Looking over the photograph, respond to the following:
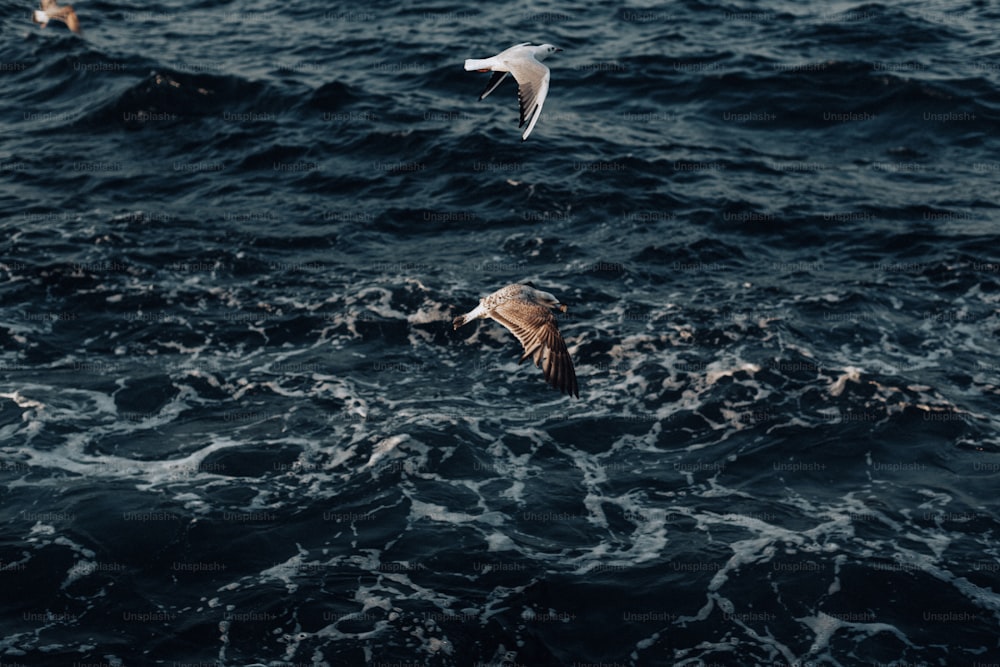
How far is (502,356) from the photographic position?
20.0 metres

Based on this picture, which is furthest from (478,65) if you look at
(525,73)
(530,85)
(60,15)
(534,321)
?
(60,15)

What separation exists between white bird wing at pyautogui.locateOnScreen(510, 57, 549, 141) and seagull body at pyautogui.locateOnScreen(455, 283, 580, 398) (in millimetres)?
2276

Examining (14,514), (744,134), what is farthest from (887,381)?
(14,514)

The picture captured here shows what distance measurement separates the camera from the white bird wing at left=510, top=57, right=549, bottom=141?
50.1 feet

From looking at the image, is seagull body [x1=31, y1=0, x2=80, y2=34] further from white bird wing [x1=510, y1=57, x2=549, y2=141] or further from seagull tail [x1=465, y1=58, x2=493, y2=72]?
white bird wing [x1=510, y1=57, x2=549, y2=141]

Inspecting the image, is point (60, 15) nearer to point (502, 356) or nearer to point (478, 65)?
point (502, 356)

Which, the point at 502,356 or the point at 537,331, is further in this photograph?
the point at 502,356

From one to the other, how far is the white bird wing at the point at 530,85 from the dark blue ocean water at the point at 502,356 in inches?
205

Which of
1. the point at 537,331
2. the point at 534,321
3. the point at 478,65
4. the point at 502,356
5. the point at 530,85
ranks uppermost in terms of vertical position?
the point at 478,65

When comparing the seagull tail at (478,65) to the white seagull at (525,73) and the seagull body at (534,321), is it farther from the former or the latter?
the seagull body at (534,321)

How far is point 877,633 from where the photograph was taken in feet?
46.2

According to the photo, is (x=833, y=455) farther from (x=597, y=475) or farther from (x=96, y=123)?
(x=96, y=123)

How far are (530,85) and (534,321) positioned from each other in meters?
3.28

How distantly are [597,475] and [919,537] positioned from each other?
14.7 ft
